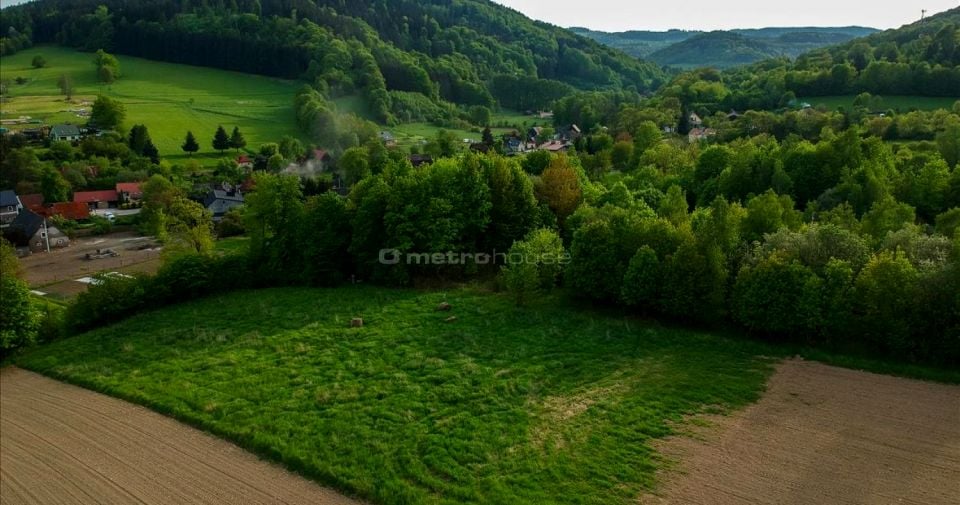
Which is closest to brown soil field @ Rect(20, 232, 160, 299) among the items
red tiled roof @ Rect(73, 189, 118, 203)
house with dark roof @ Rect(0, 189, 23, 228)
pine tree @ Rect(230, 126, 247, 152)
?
house with dark roof @ Rect(0, 189, 23, 228)

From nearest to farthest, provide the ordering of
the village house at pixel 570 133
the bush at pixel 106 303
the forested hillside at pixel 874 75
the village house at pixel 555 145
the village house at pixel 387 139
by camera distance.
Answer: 1. the bush at pixel 106 303
2. the forested hillside at pixel 874 75
3. the village house at pixel 555 145
4. the village house at pixel 387 139
5. the village house at pixel 570 133

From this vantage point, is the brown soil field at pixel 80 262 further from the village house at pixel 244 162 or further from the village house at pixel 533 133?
the village house at pixel 533 133

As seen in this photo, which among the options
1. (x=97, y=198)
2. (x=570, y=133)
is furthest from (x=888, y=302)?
(x=570, y=133)

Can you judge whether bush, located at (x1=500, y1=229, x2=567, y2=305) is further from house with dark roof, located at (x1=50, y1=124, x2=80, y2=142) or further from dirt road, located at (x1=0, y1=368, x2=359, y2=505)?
house with dark roof, located at (x1=50, y1=124, x2=80, y2=142)

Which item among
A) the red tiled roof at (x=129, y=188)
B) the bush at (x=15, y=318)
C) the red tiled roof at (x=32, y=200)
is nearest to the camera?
the bush at (x=15, y=318)

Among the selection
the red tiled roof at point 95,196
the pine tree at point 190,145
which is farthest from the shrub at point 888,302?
the pine tree at point 190,145

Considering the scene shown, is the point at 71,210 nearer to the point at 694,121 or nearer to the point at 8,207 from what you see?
the point at 8,207

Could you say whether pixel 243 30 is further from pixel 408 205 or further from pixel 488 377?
pixel 488 377
